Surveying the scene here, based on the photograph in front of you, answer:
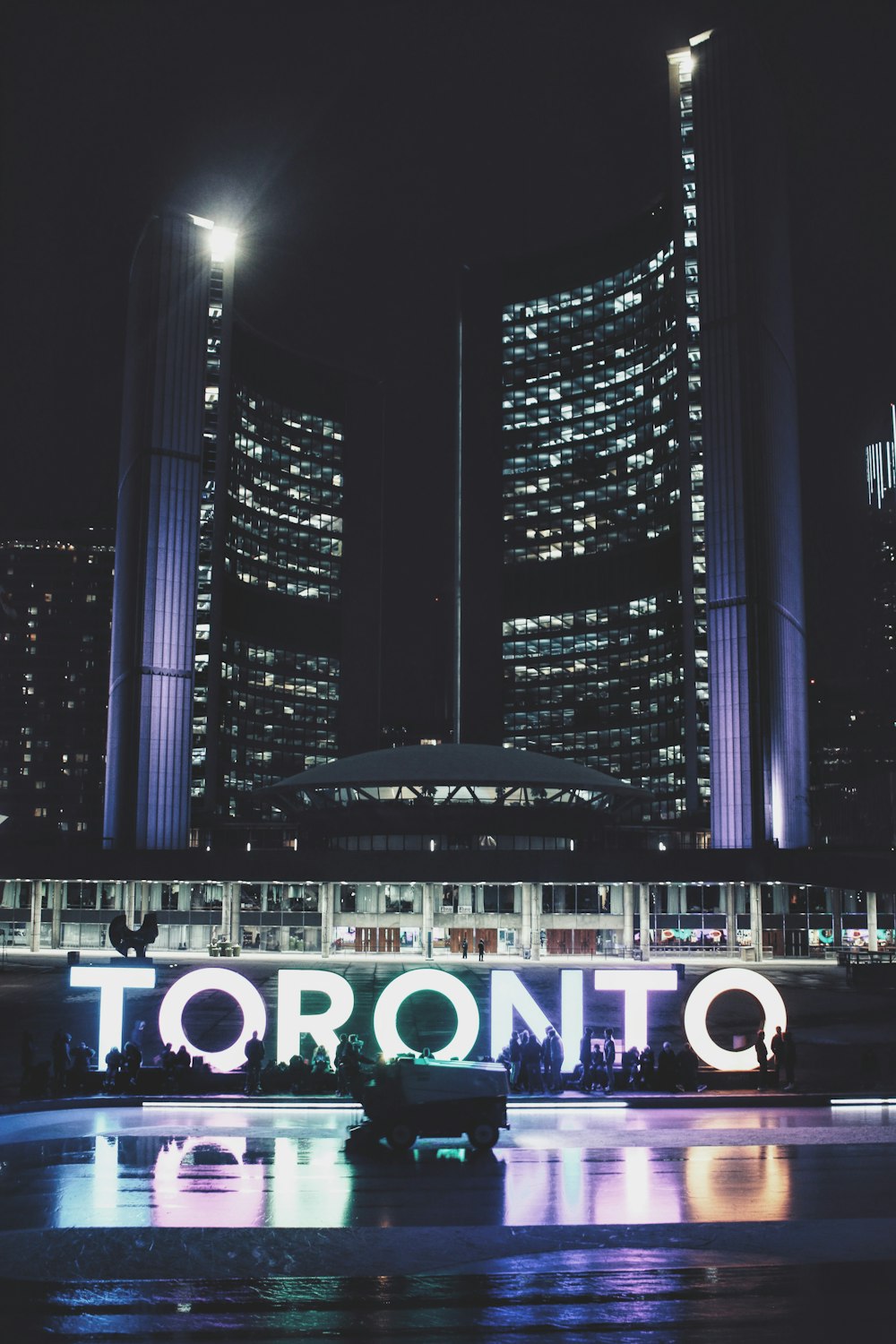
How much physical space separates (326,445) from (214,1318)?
181 m

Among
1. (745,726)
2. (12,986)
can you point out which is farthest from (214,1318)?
(745,726)

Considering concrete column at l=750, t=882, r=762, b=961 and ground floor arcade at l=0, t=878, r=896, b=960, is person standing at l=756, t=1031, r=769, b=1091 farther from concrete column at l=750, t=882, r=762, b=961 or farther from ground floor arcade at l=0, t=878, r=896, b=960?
concrete column at l=750, t=882, r=762, b=961

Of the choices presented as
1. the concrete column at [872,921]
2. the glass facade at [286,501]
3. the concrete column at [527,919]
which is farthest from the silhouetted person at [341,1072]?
the glass facade at [286,501]

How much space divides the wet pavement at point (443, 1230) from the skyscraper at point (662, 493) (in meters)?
88.7

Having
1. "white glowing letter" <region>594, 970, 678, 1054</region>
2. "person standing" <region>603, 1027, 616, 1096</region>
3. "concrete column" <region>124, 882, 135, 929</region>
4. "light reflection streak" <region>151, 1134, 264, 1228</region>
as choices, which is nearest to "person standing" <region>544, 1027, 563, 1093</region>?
"person standing" <region>603, 1027, 616, 1096</region>

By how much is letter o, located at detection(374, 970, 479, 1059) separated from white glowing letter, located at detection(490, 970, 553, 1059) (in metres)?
1.47

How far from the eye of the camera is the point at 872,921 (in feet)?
306

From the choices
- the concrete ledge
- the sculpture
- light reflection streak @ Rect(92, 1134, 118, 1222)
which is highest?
the sculpture

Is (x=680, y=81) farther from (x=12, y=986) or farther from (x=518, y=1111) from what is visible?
(x=518, y=1111)

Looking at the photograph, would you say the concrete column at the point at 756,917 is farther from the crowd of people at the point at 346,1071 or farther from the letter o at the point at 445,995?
the letter o at the point at 445,995

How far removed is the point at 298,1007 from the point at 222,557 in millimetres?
115013

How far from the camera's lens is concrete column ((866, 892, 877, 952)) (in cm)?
9269

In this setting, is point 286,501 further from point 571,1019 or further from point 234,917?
point 571,1019

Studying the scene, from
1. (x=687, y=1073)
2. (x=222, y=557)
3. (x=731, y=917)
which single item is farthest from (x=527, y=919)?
(x=222, y=557)
